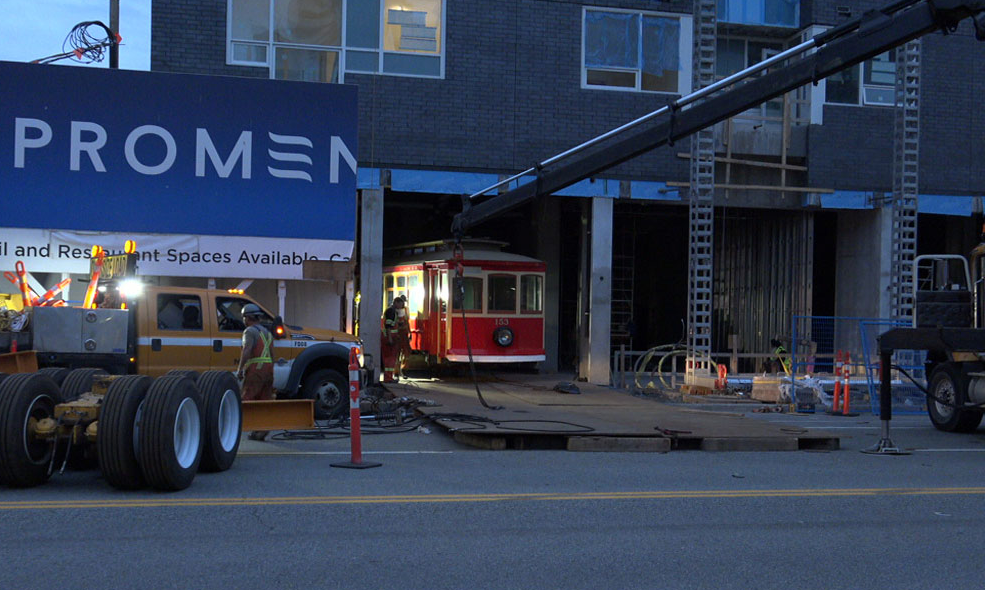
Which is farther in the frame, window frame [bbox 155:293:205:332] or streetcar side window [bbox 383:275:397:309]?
streetcar side window [bbox 383:275:397:309]

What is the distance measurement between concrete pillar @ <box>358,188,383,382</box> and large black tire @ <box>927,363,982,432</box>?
34.6ft

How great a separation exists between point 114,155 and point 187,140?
133 cm

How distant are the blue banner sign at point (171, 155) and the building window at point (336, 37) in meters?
2.50

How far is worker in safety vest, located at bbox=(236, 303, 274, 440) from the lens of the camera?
42.2 ft

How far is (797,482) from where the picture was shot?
34.0ft

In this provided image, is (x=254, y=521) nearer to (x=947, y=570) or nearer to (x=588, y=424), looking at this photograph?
(x=947, y=570)

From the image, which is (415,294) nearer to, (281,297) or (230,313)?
(281,297)

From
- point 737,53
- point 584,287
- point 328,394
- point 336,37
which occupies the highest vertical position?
point 737,53

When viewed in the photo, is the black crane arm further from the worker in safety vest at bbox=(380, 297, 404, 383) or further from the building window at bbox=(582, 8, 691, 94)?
the building window at bbox=(582, 8, 691, 94)

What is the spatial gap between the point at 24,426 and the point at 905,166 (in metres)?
20.2

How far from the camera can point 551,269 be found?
26766 mm

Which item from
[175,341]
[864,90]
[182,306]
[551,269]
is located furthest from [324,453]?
[864,90]

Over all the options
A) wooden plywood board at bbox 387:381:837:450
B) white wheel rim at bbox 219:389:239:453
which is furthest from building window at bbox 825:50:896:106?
white wheel rim at bbox 219:389:239:453

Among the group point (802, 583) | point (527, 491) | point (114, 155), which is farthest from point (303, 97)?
point (802, 583)
